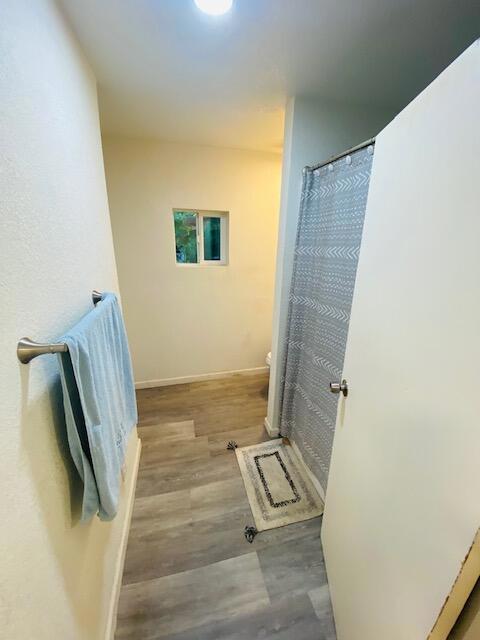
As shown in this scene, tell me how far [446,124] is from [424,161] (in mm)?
72

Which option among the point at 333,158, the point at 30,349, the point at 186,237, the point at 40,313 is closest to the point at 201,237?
the point at 186,237

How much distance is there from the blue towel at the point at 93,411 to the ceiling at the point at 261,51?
1.09 meters

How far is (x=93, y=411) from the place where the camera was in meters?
0.68

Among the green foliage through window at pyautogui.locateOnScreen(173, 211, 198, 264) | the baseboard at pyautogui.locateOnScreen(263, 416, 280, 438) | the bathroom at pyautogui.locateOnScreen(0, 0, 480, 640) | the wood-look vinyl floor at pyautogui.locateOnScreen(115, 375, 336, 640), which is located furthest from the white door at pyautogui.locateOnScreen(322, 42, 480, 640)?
the green foliage through window at pyautogui.locateOnScreen(173, 211, 198, 264)

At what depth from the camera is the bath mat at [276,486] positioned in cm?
143

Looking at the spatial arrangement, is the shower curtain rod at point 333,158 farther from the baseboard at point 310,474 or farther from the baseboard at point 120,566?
the baseboard at point 120,566

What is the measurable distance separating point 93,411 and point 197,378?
213 cm

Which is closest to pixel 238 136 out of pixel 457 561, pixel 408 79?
pixel 408 79

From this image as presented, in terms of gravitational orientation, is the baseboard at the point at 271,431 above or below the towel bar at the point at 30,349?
below

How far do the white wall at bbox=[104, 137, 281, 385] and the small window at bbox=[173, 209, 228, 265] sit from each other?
89 mm

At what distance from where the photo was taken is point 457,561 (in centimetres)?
47

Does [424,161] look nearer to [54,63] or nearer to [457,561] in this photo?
[457,561]

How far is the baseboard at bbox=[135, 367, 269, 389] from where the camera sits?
8.67ft

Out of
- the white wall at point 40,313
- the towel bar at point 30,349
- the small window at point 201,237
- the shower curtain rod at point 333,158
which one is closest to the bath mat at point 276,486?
the white wall at point 40,313
